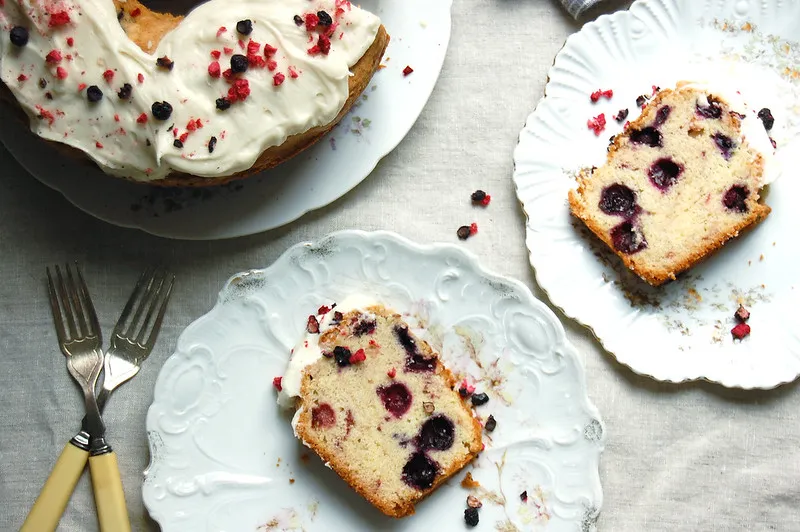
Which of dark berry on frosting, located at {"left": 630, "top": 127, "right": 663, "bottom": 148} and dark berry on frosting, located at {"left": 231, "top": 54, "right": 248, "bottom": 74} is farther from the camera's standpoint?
dark berry on frosting, located at {"left": 630, "top": 127, "right": 663, "bottom": 148}

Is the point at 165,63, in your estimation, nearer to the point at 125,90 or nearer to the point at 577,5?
the point at 125,90

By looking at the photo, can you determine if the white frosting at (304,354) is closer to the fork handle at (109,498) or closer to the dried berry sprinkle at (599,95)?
the fork handle at (109,498)

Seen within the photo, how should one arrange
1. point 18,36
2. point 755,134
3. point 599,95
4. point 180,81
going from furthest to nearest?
1. point 599,95
2. point 755,134
3. point 180,81
4. point 18,36

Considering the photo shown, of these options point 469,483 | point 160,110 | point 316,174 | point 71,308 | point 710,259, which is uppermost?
point 160,110

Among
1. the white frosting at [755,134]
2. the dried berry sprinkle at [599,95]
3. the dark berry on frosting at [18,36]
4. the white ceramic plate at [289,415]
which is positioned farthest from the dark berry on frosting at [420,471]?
the dark berry on frosting at [18,36]

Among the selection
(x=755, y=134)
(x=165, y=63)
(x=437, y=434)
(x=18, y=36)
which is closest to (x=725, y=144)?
(x=755, y=134)

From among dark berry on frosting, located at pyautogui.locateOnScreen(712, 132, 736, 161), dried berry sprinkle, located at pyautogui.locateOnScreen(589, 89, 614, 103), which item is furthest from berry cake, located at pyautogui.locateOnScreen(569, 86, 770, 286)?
dried berry sprinkle, located at pyautogui.locateOnScreen(589, 89, 614, 103)

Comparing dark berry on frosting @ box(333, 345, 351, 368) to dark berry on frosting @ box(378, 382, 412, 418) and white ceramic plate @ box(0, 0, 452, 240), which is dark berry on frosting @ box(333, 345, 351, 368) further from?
white ceramic plate @ box(0, 0, 452, 240)
